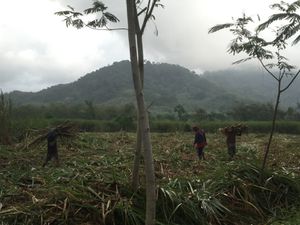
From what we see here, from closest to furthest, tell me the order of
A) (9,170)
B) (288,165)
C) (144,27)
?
(144,27)
(9,170)
(288,165)

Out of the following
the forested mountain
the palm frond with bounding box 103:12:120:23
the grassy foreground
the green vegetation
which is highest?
the forested mountain

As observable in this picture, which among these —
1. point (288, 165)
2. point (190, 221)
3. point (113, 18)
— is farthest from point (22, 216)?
point (288, 165)

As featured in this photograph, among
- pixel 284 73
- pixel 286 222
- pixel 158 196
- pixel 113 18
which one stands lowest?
pixel 286 222

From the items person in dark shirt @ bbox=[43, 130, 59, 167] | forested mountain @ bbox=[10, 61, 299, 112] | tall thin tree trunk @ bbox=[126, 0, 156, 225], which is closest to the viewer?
tall thin tree trunk @ bbox=[126, 0, 156, 225]

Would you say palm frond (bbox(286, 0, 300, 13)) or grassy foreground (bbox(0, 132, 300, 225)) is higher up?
palm frond (bbox(286, 0, 300, 13))

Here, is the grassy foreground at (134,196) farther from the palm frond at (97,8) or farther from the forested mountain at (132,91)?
the forested mountain at (132,91)

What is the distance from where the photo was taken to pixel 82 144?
14328 mm

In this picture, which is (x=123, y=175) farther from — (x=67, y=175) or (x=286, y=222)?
(x=286, y=222)

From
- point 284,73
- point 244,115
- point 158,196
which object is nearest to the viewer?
point 158,196

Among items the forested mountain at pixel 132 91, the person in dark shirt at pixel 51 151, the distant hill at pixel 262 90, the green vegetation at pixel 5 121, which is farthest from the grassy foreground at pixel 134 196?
the distant hill at pixel 262 90

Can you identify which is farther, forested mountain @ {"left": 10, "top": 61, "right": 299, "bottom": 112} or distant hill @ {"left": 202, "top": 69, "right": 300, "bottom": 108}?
distant hill @ {"left": 202, "top": 69, "right": 300, "bottom": 108}

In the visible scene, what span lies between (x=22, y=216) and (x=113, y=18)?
3046 mm

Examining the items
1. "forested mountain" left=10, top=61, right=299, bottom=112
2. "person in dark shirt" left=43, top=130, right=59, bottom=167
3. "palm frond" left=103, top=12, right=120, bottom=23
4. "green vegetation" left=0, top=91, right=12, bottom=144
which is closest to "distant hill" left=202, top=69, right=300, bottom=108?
"forested mountain" left=10, top=61, right=299, bottom=112

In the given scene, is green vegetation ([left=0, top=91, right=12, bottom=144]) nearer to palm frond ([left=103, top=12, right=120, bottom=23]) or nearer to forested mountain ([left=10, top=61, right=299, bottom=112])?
palm frond ([left=103, top=12, right=120, bottom=23])
